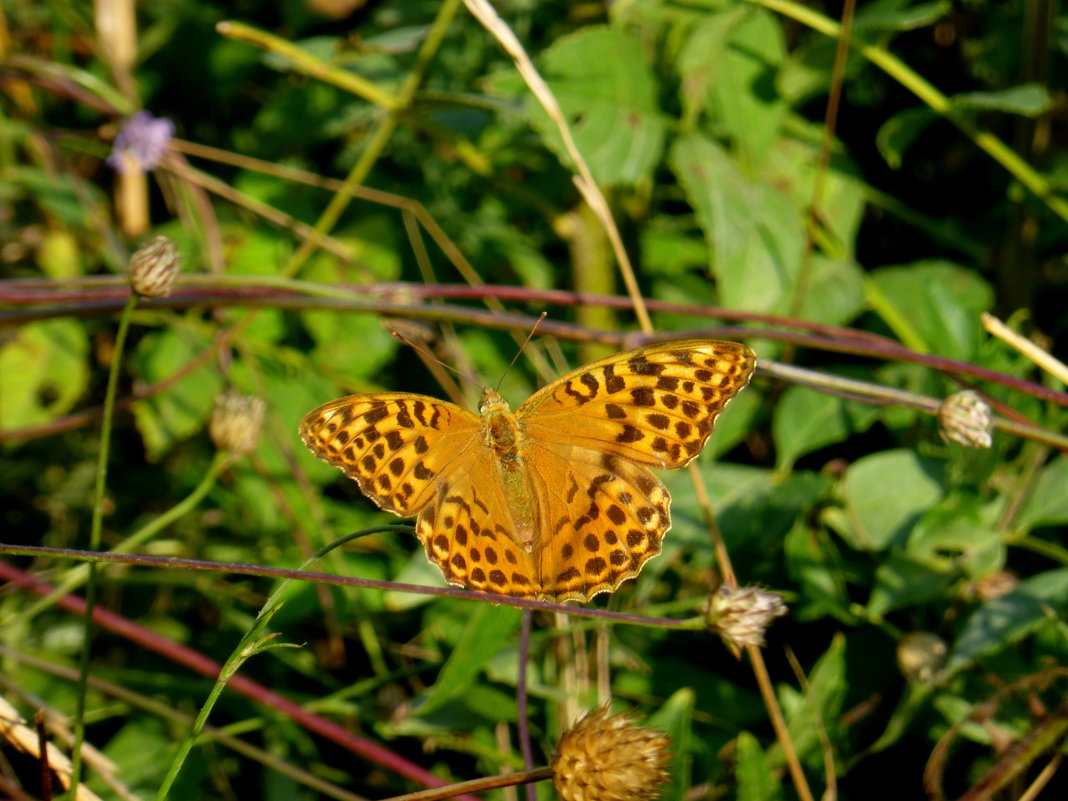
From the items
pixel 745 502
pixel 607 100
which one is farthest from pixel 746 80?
pixel 745 502

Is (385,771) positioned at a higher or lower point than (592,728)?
lower

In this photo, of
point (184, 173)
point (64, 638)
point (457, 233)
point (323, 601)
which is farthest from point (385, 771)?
point (184, 173)

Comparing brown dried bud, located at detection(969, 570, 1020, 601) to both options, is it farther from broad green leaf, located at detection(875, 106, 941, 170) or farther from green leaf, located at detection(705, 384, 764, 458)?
broad green leaf, located at detection(875, 106, 941, 170)

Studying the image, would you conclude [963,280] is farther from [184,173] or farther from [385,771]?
[184,173]

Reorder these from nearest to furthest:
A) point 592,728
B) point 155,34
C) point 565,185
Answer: point 592,728
point 565,185
point 155,34

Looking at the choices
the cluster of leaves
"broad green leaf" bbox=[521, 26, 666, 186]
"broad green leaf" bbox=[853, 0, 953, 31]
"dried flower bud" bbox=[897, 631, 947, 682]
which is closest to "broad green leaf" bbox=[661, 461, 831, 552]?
the cluster of leaves

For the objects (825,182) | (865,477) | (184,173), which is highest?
(825,182)

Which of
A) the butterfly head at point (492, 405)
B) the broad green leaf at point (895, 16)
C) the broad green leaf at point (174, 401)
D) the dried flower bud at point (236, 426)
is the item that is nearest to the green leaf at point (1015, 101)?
the broad green leaf at point (895, 16)
